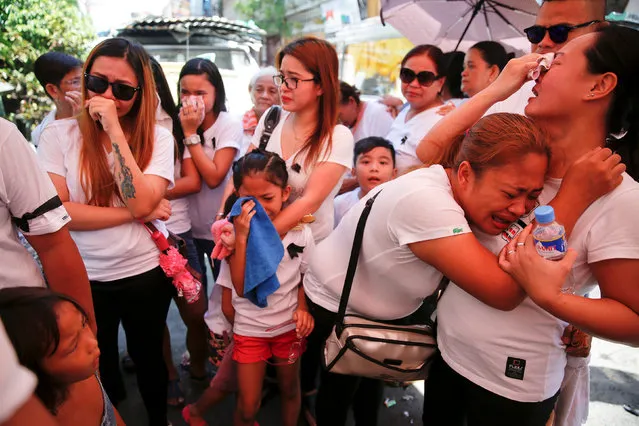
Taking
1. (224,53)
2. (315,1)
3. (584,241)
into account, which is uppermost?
(315,1)

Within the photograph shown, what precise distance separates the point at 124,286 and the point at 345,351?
1.06 m

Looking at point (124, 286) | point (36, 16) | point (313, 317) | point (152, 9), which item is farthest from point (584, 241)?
point (152, 9)

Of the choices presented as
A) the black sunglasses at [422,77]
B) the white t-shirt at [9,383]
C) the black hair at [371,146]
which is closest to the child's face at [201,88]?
the black hair at [371,146]

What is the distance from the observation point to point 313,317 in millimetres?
1828

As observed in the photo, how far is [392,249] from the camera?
1.40 meters

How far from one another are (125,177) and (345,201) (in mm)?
1457

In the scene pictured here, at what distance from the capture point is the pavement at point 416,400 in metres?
2.52

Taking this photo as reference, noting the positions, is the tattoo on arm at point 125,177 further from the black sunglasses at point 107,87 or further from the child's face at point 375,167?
the child's face at point 375,167

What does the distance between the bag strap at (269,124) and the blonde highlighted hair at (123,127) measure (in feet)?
1.91

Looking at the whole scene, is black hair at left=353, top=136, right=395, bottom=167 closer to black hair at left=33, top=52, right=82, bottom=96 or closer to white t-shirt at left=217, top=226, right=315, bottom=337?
white t-shirt at left=217, top=226, right=315, bottom=337

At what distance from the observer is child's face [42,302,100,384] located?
1.05 m

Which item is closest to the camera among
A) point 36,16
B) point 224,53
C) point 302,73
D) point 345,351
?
point 345,351

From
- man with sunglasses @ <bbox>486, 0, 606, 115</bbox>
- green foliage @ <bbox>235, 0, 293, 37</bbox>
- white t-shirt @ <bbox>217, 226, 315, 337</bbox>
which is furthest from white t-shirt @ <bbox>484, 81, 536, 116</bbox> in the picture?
green foliage @ <bbox>235, 0, 293, 37</bbox>

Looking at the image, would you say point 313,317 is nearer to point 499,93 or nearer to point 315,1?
point 499,93
